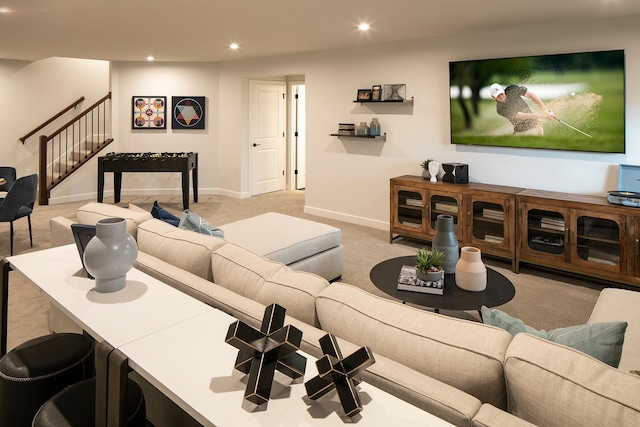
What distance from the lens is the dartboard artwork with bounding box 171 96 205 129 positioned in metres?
7.67

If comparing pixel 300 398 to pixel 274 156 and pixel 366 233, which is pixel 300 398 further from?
pixel 274 156

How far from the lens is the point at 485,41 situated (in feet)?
14.9

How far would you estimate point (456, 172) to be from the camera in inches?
183

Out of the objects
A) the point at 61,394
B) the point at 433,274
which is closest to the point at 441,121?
the point at 433,274

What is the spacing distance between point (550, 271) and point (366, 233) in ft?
6.84

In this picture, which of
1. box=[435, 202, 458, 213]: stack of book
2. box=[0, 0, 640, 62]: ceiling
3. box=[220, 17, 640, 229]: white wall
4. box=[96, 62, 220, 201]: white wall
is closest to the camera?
box=[0, 0, 640, 62]: ceiling

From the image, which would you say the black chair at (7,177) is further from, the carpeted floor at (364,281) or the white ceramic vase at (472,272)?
the white ceramic vase at (472,272)

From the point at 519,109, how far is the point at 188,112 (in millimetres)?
5456

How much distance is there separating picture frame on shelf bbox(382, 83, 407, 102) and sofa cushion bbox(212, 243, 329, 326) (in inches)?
149

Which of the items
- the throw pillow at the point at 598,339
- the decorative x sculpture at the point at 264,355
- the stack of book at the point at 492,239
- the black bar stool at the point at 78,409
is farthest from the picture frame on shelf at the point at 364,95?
the decorative x sculpture at the point at 264,355

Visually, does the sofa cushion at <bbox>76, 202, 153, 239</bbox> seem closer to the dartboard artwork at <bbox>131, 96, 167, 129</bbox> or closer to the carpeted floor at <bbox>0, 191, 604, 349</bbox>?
the carpeted floor at <bbox>0, 191, 604, 349</bbox>

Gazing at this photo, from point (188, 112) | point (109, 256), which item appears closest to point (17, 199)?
point (109, 256)

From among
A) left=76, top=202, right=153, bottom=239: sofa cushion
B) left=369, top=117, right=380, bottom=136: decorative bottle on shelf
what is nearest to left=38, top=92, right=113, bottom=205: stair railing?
left=369, top=117, right=380, bottom=136: decorative bottle on shelf

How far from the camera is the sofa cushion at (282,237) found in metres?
3.22
